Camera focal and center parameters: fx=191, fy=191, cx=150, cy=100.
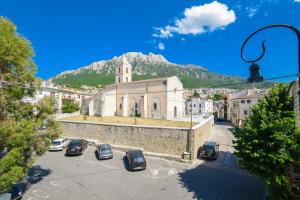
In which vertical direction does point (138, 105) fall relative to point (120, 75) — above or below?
below

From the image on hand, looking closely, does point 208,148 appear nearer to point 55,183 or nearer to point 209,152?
point 209,152

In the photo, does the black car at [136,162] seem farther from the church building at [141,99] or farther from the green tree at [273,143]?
the church building at [141,99]

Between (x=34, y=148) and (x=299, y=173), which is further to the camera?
(x=34, y=148)

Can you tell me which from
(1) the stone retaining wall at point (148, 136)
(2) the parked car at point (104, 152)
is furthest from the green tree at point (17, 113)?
(1) the stone retaining wall at point (148, 136)

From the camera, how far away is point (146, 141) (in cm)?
2438

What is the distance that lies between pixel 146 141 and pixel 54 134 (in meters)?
12.7

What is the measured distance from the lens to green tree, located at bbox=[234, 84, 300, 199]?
10.6m

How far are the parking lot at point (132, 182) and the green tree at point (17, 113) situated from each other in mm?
4086

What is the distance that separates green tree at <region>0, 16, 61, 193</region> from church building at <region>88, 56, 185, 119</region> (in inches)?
1100

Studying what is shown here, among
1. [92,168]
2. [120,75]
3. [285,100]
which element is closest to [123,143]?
[92,168]

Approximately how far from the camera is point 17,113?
11594mm

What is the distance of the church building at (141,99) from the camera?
4125 centimetres

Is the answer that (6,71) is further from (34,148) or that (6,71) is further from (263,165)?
(263,165)

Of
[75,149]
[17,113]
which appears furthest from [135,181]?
[75,149]
